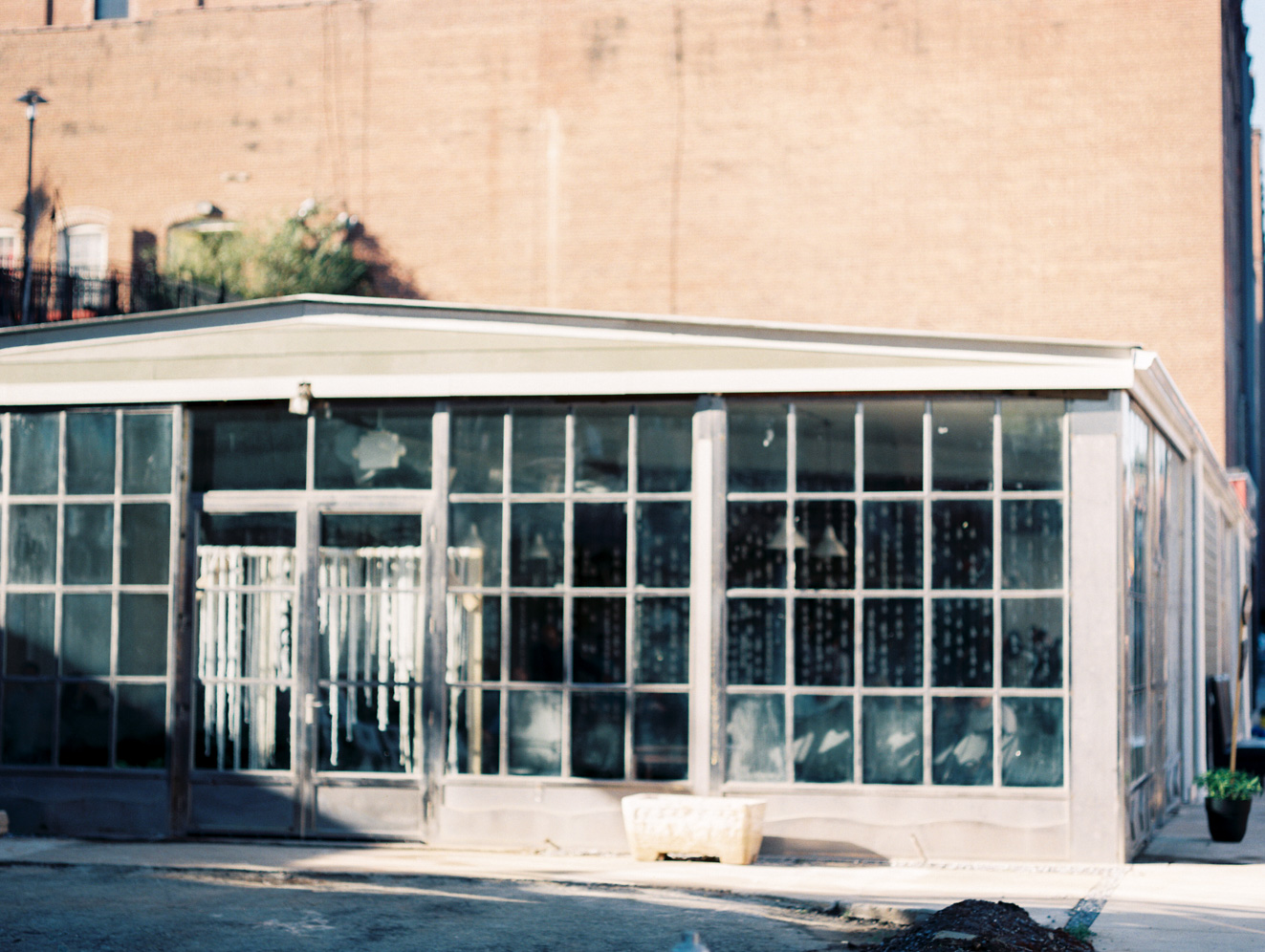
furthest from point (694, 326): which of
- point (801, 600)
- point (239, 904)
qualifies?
point (239, 904)

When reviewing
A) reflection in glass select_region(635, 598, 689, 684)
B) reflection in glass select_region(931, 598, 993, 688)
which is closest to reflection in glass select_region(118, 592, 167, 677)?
reflection in glass select_region(635, 598, 689, 684)

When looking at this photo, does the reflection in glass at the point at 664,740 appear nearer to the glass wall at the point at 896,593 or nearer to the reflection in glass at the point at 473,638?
the glass wall at the point at 896,593

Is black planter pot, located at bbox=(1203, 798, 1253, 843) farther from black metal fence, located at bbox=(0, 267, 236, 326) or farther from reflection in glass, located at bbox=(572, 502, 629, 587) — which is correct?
black metal fence, located at bbox=(0, 267, 236, 326)

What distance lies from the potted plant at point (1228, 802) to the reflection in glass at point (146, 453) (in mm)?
7801

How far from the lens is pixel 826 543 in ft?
33.6

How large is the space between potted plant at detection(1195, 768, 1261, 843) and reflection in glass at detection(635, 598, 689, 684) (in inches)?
156

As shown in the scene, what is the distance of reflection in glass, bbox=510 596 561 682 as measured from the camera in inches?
417

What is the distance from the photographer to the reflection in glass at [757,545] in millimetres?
10297

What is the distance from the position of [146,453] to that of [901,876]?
6045 mm

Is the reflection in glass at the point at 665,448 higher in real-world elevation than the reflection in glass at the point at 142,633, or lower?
higher

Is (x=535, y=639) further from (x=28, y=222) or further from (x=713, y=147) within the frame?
(x=28, y=222)

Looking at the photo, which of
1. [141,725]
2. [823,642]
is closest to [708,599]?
[823,642]

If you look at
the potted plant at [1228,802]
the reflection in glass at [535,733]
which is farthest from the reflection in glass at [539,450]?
the potted plant at [1228,802]

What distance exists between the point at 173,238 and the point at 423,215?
522 centimetres
